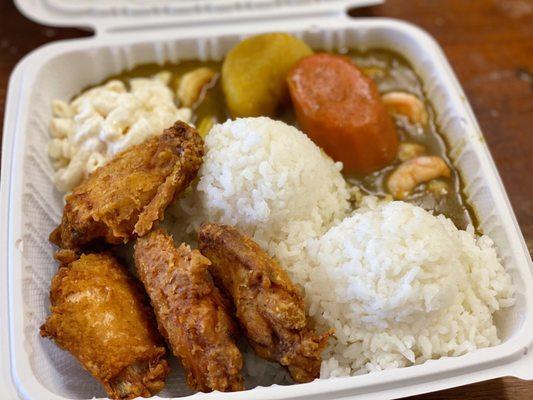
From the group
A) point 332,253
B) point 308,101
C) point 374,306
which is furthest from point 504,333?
point 308,101

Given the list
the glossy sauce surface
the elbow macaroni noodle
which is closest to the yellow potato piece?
the glossy sauce surface

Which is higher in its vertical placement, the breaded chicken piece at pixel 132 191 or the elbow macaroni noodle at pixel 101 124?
the breaded chicken piece at pixel 132 191

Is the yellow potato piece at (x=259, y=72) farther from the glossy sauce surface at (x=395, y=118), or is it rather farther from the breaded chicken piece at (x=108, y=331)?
the breaded chicken piece at (x=108, y=331)

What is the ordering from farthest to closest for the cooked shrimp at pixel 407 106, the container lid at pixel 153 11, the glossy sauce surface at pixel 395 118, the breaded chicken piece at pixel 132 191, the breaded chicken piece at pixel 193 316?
the container lid at pixel 153 11 → the cooked shrimp at pixel 407 106 → the glossy sauce surface at pixel 395 118 → the breaded chicken piece at pixel 132 191 → the breaded chicken piece at pixel 193 316

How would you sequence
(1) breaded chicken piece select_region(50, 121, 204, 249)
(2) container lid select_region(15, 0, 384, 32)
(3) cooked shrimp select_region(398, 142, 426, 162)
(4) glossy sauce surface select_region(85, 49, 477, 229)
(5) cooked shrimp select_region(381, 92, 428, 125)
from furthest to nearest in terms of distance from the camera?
1. (2) container lid select_region(15, 0, 384, 32)
2. (5) cooked shrimp select_region(381, 92, 428, 125)
3. (3) cooked shrimp select_region(398, 142, 426, 162)
4. (4) glossy sauce surface select_region(85, 49, 477, 229)
5. (1) breaded chicken piece select_region(50, 121, 204, 249)

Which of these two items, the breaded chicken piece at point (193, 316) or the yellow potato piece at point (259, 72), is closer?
the breaded chicken piece at point (193, 316)

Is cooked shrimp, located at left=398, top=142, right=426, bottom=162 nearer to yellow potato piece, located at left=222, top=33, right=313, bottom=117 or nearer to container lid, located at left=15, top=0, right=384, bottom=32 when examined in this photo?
yellow potato piece, located at left=222, top=33, right=313, bottom=117

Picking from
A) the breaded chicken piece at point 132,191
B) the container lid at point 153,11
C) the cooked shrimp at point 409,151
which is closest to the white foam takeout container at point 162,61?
the container lid at point 153,11
